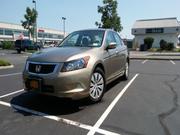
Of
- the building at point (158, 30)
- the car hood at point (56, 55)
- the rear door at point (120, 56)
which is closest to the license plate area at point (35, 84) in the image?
the car hood at point (56, 55)

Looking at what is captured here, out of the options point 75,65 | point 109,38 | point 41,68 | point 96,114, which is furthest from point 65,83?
point 109,38

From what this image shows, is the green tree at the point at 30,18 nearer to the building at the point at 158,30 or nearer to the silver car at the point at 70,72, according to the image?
the building at the point at 158,30

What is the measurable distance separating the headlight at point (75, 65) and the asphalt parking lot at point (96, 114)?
2.91 ft

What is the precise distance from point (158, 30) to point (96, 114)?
58523mm

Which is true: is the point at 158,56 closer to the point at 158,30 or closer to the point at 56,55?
the point at 56,55

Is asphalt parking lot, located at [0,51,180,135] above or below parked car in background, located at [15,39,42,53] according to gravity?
below

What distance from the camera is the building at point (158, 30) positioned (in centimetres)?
5866

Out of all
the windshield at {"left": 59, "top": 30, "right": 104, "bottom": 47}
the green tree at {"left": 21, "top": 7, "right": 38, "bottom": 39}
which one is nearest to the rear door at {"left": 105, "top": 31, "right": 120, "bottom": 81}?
the windshield at {"left": 59, "top": 30, "right": 104, "bottom": 47}

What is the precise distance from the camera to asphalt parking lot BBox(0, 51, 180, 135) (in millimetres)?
4051

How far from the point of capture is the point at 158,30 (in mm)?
60094

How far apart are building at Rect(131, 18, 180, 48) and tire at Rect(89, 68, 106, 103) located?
52.1m

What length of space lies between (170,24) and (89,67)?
59.3m

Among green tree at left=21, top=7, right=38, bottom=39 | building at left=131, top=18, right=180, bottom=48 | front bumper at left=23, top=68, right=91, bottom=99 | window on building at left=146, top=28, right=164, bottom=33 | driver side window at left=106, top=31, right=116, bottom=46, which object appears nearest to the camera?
front bumper at left=23, top=68, right=91, bottom=99

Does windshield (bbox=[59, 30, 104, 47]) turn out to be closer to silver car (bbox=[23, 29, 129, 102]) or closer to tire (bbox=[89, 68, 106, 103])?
silver car (bbox=[23, 29, 129, 102])
